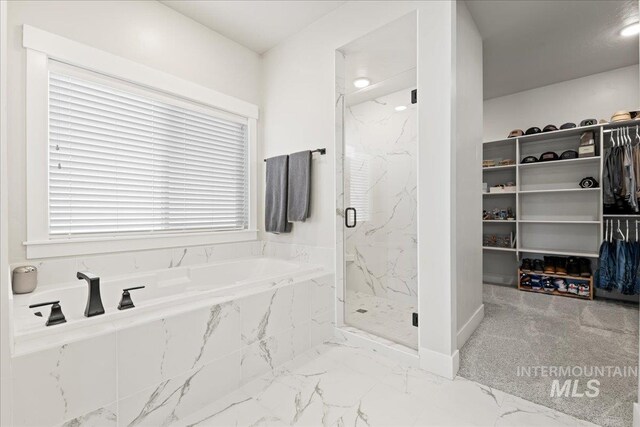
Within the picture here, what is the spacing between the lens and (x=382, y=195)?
108 inches

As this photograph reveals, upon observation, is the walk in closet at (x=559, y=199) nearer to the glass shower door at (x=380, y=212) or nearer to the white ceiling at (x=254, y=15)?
the glass shower door at (x=380, y=212)

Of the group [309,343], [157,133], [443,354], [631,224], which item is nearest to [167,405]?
[309,343]

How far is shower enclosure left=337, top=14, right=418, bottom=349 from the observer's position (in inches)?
96.2

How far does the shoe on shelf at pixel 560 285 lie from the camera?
339 cm

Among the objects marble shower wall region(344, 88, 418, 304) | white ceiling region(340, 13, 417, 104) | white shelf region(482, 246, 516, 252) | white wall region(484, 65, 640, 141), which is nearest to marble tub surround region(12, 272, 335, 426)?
marble shower wall region(344, 88, 418, 304)

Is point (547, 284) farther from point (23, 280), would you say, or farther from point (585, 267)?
point (23, 280)

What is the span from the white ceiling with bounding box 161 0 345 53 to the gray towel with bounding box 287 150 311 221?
1184 millimetres

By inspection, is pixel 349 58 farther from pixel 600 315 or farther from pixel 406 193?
pixel 600 315

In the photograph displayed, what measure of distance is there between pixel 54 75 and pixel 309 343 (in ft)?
8.36

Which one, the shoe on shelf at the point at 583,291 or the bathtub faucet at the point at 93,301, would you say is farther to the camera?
the shoe on shelf at the point at 583,291

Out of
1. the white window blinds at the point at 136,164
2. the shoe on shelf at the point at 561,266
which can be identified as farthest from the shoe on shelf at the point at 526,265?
the white window blinds at the point at 136,164

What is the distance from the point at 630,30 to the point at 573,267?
8.04 feet

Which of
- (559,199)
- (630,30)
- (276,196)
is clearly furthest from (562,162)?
(276,196)

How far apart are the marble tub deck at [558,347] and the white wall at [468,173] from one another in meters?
0.22
